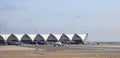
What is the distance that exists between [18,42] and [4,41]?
358 inches

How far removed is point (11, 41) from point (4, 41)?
15.3 ft

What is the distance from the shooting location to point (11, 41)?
198m

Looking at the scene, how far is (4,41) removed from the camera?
7835 inches

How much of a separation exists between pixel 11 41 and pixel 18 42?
15.0 ft

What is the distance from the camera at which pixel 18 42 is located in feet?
654
